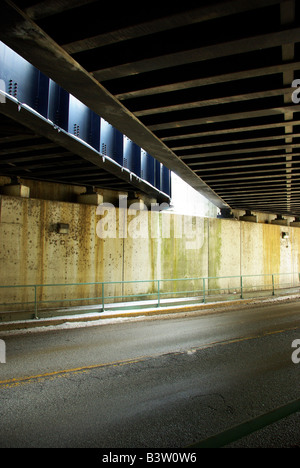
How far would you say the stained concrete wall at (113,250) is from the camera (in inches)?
402

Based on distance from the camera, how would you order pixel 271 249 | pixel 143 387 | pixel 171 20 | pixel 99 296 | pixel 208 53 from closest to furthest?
1. pixel 171 20
2. pixel 208 53
3. pixel 143 387
4. pixel 99 296
5. pixel 271 249

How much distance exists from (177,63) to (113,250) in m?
8.36

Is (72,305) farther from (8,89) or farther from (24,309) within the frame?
(8,89)

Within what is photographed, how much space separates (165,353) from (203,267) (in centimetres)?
910

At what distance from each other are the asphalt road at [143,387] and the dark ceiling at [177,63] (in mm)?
5150

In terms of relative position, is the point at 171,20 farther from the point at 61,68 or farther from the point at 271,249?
the point at 271,249

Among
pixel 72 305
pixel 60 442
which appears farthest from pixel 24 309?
pixel 60 442

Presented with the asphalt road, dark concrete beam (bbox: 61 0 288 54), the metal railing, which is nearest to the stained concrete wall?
the metal railing

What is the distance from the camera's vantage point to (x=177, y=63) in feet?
16.8

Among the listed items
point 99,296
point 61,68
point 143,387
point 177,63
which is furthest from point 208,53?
point 99,296

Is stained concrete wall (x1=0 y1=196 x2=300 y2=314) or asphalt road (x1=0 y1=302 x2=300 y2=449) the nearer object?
asphalt road (x1=0 y1=302 x2=300 y2=449)

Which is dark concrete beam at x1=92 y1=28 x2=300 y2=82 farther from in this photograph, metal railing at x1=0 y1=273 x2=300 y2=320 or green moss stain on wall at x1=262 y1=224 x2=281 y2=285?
green moss stain on wall at x1=262 y1=224 x2=281 y2=285

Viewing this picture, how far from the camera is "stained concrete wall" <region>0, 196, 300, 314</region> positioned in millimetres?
10203

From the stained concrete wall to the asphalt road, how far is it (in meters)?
2.69
